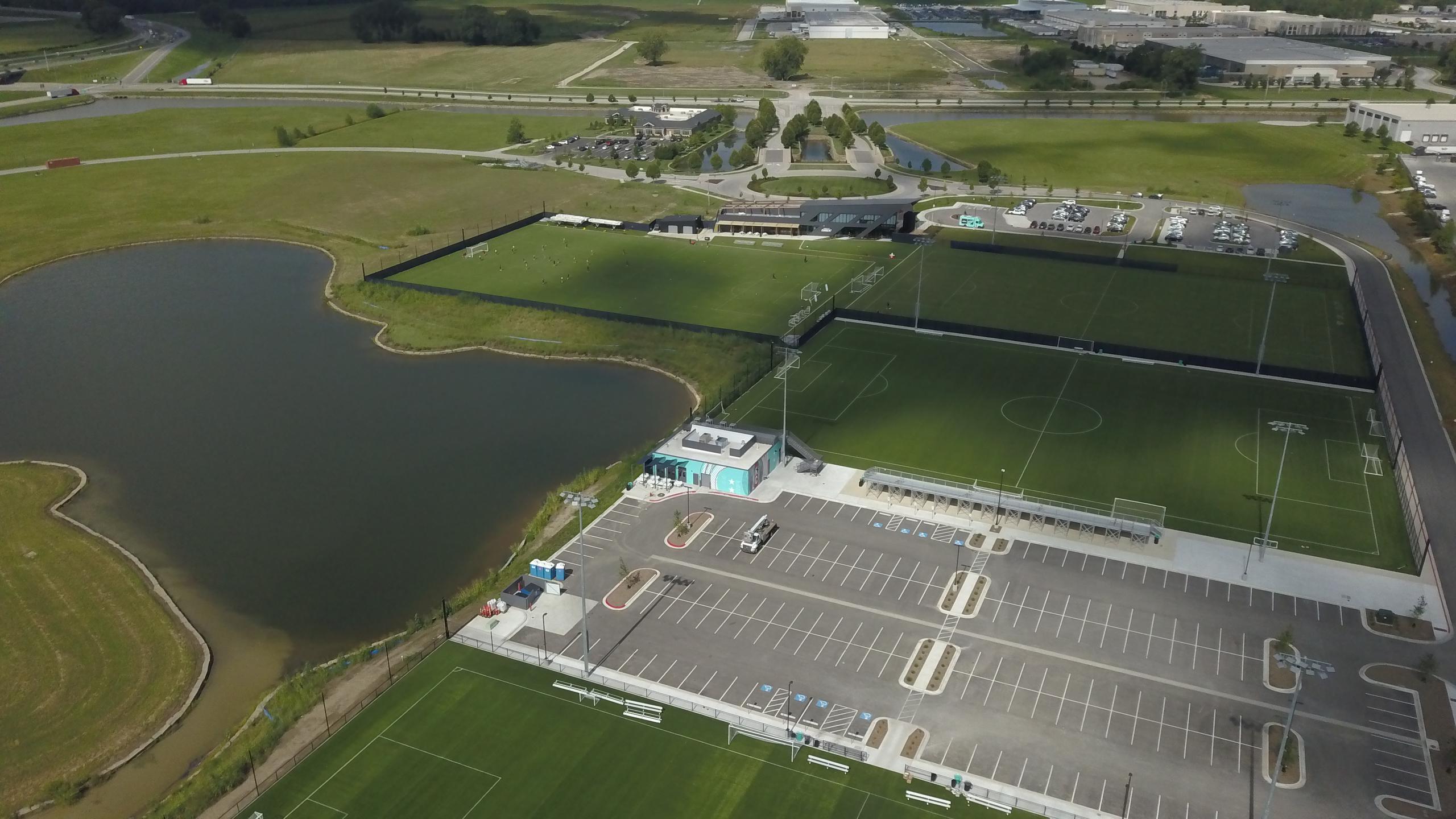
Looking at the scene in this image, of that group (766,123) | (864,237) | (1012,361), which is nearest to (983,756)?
(1012,361)

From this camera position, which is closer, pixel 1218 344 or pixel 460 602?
pixel 460 602

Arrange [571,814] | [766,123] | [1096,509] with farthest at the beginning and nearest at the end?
1. [766,123]
2. [1096,509]
3. [571,814]

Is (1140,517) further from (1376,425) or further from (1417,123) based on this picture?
(1417,123)

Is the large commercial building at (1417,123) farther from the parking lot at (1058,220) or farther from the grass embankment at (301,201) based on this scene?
the grass embankment at (301,201)

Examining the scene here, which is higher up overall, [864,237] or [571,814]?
[864,237]

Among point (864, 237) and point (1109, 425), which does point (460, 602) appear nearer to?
point (1109, 425)

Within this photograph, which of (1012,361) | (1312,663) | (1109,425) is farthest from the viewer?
(1012,361)

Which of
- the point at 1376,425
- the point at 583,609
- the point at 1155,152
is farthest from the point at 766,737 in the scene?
the point at 1155,152
